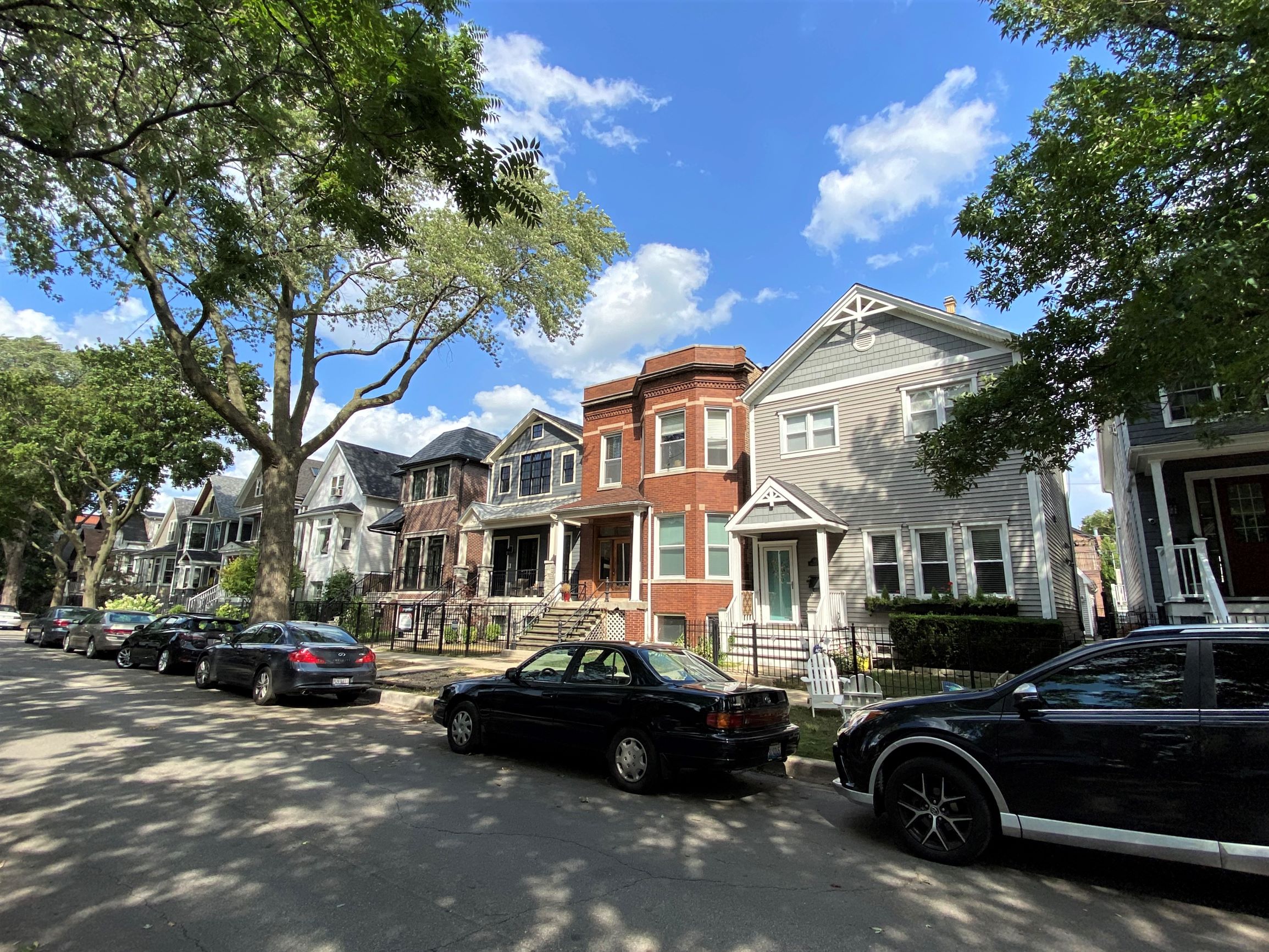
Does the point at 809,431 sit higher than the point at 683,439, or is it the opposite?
the point at 683,439

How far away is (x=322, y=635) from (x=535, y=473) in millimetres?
16246

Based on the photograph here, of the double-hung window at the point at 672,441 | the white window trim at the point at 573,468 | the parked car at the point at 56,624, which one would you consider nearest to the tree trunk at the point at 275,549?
the double-hung window at the point at 672,441

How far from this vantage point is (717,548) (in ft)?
66.1

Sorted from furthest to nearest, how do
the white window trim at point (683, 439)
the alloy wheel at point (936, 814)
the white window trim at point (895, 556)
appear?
the white window trim at point (683, 439) < the white window trim at point (895, 556) < the alloy wheel at point (936, 814)

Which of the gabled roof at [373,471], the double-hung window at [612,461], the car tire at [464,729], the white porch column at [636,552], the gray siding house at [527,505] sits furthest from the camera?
the gabled roof at [373,471]

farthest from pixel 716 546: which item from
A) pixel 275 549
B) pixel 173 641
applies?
pixel 173 641

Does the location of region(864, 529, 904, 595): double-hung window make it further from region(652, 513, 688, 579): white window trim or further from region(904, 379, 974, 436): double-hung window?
region(652, 513, 688, 579): white window trim

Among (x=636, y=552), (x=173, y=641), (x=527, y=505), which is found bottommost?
(x=173, y=641)

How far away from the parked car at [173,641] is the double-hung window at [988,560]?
18134 millimetres

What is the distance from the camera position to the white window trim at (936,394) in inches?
649

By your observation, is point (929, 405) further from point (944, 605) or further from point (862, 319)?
point (944, 605)

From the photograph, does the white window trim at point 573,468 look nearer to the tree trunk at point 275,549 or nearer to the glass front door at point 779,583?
the glass front door at point 779,583

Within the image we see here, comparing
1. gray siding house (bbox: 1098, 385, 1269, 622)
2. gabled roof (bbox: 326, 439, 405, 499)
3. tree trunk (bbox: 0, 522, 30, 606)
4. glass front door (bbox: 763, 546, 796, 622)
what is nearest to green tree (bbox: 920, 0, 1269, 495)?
gray siding house (bbox: 1098, 385, 1269, 622)

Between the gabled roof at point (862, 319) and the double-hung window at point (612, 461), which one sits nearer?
the gabled roof at point (862, 319)
